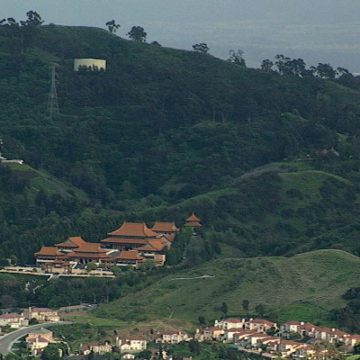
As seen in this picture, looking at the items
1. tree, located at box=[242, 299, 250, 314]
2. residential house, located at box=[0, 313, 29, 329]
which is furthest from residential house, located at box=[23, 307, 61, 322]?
tree, located at box=[242, 299, 250, 314]

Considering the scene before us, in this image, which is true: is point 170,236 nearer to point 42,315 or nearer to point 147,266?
point 147,266

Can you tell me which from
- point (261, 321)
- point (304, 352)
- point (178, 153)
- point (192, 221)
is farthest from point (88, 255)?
point (178, 153)

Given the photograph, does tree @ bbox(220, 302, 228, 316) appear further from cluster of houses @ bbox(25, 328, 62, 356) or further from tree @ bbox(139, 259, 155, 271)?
tree @ bbox(139, 259, 155, 271)

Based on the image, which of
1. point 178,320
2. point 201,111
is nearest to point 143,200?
point 201,111

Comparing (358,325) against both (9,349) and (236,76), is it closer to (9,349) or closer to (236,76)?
(9,349)

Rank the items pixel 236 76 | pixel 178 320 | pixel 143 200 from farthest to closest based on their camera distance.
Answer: pixel 236 76 < pixel 143 200 < pixel 178 320

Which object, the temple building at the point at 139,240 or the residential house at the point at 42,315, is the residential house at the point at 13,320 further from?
the temple building at the point at 139,240

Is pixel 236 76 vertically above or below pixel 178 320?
above
